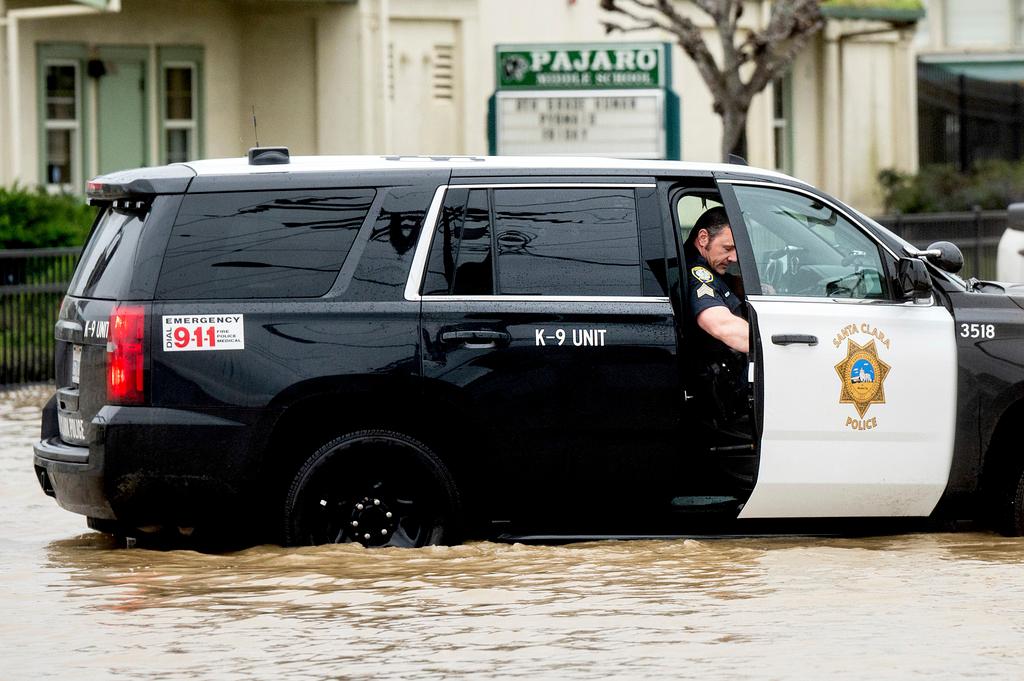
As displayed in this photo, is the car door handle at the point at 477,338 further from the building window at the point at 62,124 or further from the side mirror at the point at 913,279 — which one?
the building window at the point at 62,124

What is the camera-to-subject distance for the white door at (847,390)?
27.7 ft

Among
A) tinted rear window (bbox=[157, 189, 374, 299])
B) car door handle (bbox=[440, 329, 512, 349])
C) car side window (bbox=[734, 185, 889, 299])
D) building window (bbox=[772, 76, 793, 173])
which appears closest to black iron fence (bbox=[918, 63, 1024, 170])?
building window (bbox=[772, 76, 793, 173])

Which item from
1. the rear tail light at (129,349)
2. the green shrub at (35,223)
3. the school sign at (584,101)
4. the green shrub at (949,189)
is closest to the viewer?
the rear tail light at (129,349)

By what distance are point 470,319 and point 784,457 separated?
146 cm

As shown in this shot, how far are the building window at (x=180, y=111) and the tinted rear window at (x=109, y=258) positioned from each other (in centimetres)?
1471

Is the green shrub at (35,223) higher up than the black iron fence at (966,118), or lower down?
lower down

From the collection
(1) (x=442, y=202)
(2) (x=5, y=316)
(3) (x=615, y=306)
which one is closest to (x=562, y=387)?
(3) (x=615, y=306)

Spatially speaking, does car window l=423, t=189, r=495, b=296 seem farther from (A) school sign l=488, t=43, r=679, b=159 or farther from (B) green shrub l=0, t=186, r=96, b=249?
(A) school sign l=488, t=43, r=679, b=159

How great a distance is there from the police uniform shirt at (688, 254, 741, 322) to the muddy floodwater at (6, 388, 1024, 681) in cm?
108

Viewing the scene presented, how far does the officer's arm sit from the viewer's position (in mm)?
8484

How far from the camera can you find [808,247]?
8.67 metres

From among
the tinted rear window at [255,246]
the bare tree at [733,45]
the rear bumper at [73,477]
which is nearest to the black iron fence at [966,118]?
the bare tree at [733,45]

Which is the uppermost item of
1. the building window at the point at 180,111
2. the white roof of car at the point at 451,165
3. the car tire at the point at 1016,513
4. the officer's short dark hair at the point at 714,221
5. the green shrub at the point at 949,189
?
the building window at the point at 180,111

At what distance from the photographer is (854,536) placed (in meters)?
9.10
